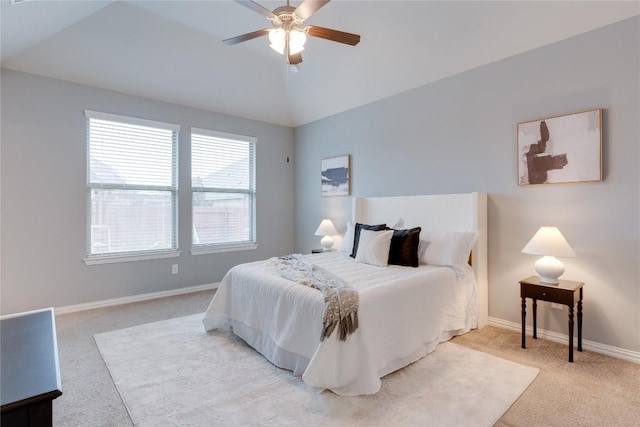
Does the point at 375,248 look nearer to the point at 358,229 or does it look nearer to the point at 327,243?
the point at 358,229

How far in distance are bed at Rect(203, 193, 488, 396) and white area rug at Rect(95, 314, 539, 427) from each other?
0.11m

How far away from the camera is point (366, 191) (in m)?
4.71

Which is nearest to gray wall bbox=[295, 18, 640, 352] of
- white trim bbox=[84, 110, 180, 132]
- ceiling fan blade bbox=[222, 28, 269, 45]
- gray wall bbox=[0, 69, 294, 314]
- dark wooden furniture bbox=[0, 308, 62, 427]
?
ceiling fan blade bbox=[222, 28, 269, 45]

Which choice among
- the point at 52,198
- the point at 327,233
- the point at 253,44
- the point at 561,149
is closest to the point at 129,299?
the point at 52,198

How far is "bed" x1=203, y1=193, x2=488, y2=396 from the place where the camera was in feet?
6.74

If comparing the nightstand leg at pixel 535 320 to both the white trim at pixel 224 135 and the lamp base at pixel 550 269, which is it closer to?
the lamp base at pixel 550 269

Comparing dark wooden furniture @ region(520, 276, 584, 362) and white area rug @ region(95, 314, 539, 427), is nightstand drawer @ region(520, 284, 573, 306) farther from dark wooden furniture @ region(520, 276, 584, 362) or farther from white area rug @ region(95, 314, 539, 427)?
white area rug @ region(95, 314, 539, 427)

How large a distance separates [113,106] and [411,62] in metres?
3.81

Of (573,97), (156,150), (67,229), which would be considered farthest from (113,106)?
(573,97)

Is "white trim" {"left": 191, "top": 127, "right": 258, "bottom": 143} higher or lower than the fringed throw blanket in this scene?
higher

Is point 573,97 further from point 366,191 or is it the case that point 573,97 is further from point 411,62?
point 366,191

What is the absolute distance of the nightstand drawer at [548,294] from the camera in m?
2.54

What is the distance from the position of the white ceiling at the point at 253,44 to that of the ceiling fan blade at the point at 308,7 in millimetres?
1455

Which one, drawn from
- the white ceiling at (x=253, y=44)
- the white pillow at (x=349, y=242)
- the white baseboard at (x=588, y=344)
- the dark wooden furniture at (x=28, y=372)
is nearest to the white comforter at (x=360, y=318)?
the white baseboard at (x=588, y=344)
